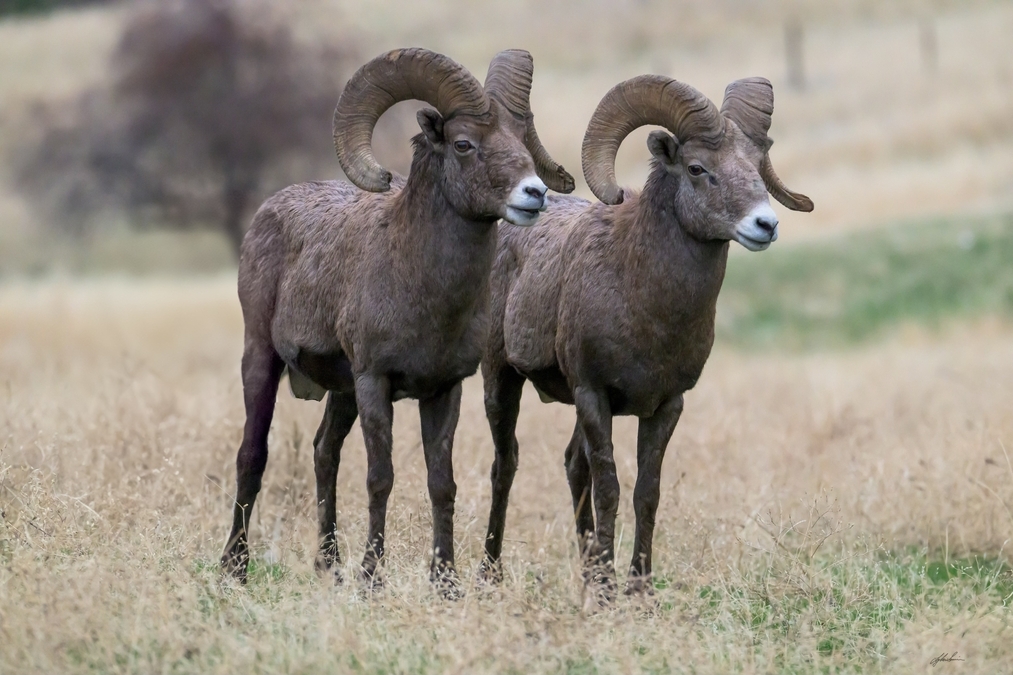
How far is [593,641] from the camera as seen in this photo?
19.3 ft

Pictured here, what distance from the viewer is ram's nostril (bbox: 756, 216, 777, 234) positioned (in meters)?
6.54

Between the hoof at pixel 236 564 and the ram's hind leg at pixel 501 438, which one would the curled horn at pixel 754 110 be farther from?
the hoof at pixel 236 564

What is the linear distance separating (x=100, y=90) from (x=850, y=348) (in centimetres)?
1891

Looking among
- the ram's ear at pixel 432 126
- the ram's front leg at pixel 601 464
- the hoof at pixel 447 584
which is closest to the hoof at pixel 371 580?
the hoof at pixel 447 584

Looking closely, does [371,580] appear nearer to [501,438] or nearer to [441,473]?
[441,473]

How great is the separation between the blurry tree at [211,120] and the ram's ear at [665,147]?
20.8 metres

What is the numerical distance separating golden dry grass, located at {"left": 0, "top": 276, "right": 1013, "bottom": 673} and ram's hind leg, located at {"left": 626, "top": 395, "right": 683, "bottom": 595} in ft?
0.70

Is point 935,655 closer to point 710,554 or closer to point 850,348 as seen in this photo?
point 710,554

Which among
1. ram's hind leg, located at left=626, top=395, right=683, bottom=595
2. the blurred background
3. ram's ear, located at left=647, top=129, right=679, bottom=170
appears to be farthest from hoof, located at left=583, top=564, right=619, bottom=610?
the blurred background

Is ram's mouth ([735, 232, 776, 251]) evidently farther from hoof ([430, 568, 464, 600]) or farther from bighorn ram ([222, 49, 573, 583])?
hoof ([430, 568, 464, 600])

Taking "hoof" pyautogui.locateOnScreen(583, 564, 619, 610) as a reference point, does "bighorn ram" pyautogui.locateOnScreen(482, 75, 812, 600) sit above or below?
above

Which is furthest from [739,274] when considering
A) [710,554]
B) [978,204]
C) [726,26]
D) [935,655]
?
[726,26]

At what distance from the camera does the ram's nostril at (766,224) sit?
654 cm

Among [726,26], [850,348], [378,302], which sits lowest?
[850,348]
